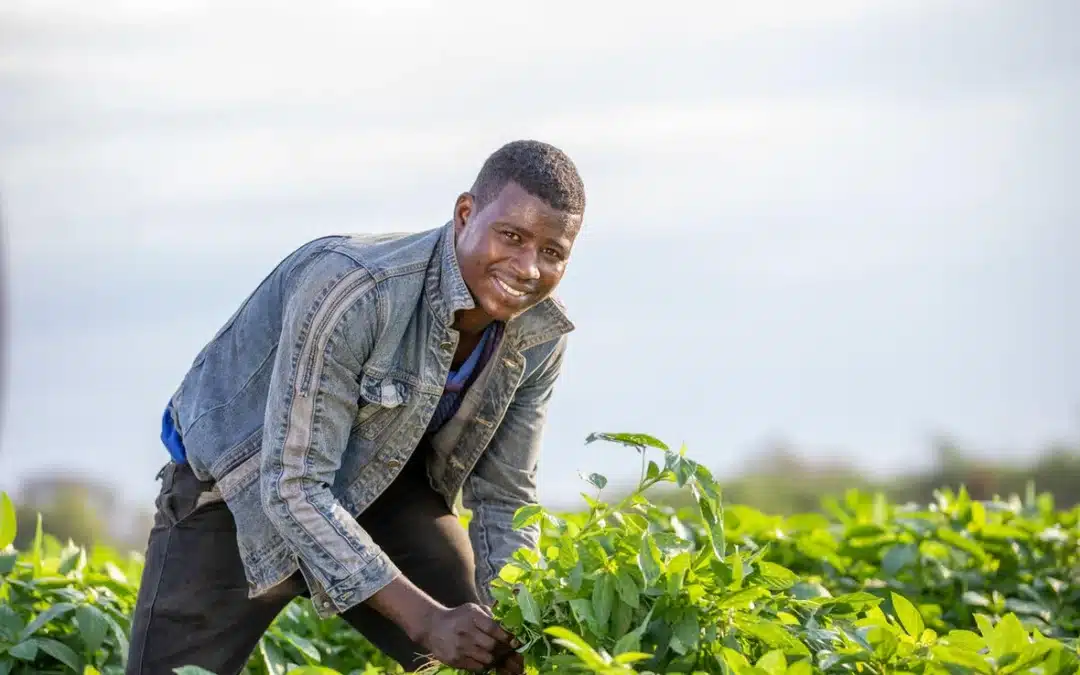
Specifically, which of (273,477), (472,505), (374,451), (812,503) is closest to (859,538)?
(472,505)

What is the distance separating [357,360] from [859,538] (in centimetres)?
213

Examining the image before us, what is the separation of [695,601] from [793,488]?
6.59 metres

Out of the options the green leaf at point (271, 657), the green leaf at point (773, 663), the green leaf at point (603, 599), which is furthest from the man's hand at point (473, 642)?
the green leaf at point (271, 657)

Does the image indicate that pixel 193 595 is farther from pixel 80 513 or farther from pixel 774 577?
pixel 80 513

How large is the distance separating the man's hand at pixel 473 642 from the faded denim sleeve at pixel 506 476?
27.4 inches

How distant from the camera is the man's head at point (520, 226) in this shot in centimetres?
283

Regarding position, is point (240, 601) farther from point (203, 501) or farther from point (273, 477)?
point (273, 477)

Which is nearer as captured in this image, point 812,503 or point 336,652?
point 336,652

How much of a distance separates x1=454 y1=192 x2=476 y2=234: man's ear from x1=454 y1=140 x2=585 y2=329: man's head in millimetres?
15

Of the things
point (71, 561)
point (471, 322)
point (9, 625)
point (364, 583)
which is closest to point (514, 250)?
point (471, 322)

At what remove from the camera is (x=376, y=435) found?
123 inches

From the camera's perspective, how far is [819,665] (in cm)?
251

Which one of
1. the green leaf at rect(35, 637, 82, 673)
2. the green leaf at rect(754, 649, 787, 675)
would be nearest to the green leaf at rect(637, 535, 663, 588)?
the green leaf at rect(754, 649, 787, 675)

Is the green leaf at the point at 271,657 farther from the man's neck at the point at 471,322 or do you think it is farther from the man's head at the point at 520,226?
the man's head at the point at 520,226
